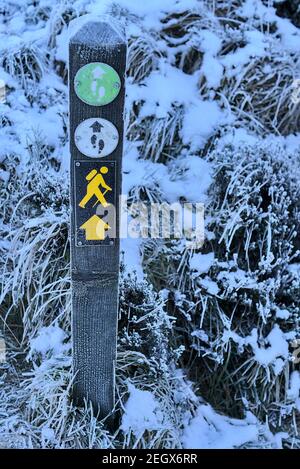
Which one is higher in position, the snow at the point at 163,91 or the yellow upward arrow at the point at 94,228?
the snow at the point at 163,91

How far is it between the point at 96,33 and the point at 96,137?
0.33m

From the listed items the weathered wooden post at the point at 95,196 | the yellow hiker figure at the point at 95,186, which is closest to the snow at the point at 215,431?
the weathered wooden post at the point at 95,196

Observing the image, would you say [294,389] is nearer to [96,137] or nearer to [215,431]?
[215,431]

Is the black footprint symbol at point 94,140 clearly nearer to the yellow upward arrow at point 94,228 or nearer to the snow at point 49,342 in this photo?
the yellow upward arrow at point 94,228

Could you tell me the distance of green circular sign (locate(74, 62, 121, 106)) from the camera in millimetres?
2000

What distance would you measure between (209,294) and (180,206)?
1.53 ft

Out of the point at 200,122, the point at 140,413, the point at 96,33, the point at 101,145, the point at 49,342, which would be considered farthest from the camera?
the point at 200,122

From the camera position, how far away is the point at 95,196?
2.16 m

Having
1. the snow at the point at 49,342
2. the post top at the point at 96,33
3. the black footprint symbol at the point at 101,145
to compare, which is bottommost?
the snow at the point at 49,342

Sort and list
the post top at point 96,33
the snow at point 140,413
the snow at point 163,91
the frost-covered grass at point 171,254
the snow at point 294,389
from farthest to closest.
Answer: the snow at point 163,91
the snow at point 294,389
the frost-covered grass at point 171,254
the snow at point 140,413
the post top at point 96,33

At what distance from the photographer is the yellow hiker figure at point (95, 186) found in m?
2.13

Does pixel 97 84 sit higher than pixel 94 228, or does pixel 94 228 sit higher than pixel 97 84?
pixel 97 84

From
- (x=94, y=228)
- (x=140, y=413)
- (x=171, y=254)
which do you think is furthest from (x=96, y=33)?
(x=140, y=413)
